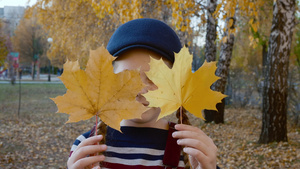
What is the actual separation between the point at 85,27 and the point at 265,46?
10266 millimetres

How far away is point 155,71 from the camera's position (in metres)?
0.71

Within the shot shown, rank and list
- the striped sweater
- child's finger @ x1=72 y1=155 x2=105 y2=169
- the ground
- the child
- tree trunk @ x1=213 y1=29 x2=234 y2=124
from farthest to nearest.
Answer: tree trunk @ x1=213 y1=29 x2=234 y2=124 < the ground < the striped sweater < the child < child's finger @ x1=72 y1=155 x2=105 y2=169

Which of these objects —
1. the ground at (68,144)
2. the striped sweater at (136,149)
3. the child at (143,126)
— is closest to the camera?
the child at (143,126)

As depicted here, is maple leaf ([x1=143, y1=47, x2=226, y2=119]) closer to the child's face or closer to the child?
the child

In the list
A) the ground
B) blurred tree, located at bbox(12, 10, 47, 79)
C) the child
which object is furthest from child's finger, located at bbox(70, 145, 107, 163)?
blurred tree, located at bbox(12, 10, 47, 79)

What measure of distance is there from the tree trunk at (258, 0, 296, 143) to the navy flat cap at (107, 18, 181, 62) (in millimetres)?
4106

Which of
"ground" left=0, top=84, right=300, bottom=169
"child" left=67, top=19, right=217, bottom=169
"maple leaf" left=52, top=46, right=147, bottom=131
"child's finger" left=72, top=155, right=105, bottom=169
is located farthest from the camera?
"ground" left=0, top=84, right=300, bottom=169

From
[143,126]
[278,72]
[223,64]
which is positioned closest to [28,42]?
[223,64]

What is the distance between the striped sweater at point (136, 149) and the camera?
1205 millimetres

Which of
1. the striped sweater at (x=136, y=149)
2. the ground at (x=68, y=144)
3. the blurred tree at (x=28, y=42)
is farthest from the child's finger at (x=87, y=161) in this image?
the blurred tree at (x=28, y=42)

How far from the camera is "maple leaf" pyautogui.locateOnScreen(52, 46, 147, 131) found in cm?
65

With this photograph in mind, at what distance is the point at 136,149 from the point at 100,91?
65 centimetres

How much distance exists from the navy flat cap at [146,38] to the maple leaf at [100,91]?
16.9 inches

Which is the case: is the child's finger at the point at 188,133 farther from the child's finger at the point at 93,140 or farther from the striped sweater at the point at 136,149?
the striped sweater at the point at 136,149
